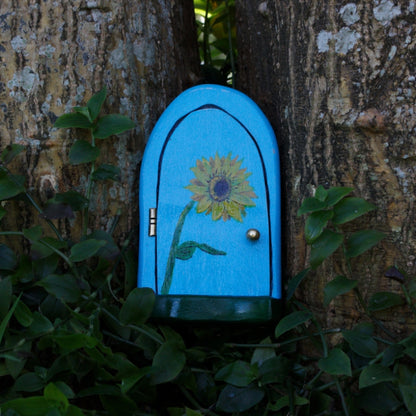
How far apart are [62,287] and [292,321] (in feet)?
1.62

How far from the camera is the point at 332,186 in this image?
1.25 metres

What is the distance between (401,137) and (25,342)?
2.93 feet

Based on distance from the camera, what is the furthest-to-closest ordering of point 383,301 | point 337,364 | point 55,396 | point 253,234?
point 253,234, point 383,301, point 337,364, point 55,396

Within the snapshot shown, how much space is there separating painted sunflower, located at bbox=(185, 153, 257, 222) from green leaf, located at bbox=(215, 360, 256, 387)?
0.33 meters

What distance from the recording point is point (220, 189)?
1.35m

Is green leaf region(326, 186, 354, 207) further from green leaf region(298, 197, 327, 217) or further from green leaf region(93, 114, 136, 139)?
green leaf region(93, 114, 136, 139)

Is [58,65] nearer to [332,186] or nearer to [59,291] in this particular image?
[59,291]

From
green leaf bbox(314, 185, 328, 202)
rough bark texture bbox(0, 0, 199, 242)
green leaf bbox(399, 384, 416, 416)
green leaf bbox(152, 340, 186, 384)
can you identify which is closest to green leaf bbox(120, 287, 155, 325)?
green leaf bbox(152, 340, 186, 384)

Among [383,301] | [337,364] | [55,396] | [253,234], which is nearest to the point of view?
[55,396]

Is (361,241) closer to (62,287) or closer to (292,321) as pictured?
(292,321)

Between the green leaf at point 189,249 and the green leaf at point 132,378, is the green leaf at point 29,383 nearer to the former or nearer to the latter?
the green leaf at point 132,378

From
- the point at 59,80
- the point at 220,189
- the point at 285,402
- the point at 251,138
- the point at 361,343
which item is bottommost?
the point at 285,402

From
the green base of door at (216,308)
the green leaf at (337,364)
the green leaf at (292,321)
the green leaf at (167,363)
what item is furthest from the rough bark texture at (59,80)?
the green leaf at (337,364)

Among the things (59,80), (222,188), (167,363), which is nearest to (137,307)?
(167,363)
